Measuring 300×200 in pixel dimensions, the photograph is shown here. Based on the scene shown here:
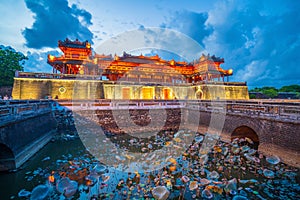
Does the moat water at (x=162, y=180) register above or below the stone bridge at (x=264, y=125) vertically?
below

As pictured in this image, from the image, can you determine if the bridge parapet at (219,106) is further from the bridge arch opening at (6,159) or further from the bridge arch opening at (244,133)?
the bridge arch opening at (6,159)

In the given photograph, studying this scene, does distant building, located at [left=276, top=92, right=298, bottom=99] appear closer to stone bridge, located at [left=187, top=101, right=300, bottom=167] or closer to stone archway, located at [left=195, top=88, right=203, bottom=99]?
stone archway, located at [left=195, top=88, right=203, bottom=99]

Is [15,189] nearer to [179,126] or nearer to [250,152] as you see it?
[250,152]

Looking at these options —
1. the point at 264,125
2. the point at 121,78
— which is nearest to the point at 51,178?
the point at 264,125

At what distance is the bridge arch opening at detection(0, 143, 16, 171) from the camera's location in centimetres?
602

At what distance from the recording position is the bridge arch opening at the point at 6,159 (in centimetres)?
602

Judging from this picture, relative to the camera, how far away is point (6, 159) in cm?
618

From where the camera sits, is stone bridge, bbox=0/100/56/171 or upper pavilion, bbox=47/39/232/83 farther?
upper pavilion, bbox=47/39/232/83

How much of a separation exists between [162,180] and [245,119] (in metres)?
6.76

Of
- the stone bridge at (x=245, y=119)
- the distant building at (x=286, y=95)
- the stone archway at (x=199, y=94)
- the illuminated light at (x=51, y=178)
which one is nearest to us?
the illuminated light at (x=51, y=178)

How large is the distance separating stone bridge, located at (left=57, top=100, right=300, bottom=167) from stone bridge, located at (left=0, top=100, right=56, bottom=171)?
11.6 ft

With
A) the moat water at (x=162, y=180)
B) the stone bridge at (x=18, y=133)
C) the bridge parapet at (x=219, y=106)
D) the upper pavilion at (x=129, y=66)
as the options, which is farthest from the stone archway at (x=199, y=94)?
the stone bridge at (x=18, y=133)

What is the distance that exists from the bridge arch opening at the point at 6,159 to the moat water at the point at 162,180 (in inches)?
11.5

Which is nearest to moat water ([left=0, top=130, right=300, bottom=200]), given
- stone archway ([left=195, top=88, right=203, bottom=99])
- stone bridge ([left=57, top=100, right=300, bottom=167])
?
stone bridge ([left=57, top=100, right=300, bottom=167])
